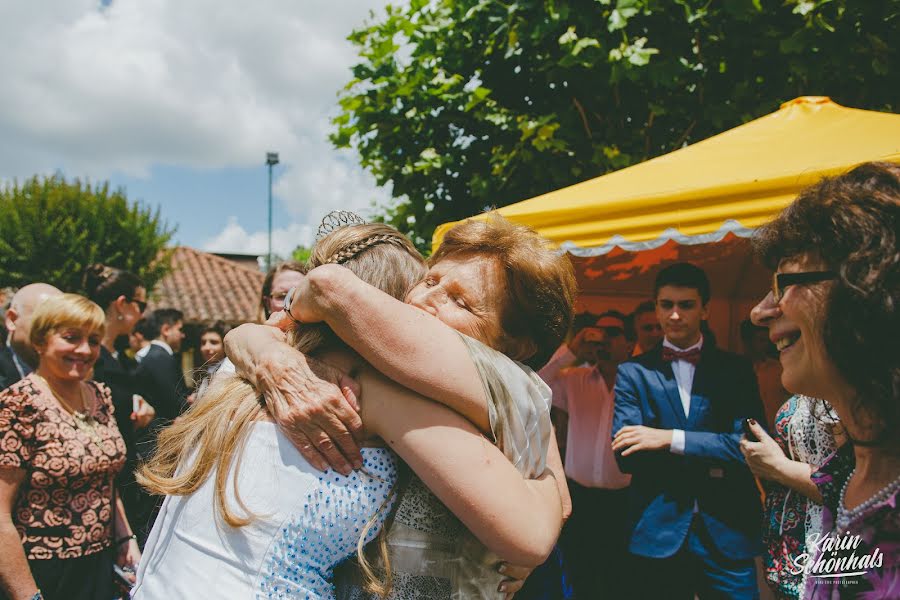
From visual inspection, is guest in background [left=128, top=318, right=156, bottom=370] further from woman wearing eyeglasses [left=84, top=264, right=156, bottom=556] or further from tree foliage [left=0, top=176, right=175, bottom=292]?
tree foliage [left=0, top=176, right=175, bottom=292]

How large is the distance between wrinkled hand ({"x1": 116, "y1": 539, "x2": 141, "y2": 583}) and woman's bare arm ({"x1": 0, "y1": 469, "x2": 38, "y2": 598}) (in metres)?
0.57

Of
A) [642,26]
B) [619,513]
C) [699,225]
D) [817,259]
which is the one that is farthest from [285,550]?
[642,26]

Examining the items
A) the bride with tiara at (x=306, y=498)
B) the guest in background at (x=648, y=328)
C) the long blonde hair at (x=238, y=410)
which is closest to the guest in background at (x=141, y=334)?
the guest in background at (x=648, y=328)

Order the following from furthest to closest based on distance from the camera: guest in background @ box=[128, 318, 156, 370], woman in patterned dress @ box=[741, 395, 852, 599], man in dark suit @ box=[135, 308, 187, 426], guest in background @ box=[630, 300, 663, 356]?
guest in background @ box=[128, 318, 156, 370]
guest in background @ box=[630, 300, 663, 356]
man in dark suit @ box=[135, 308, 187, 426]
woman in patterned dress @ box=[741, 395, 852, 599]

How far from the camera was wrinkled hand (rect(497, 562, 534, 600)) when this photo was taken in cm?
131

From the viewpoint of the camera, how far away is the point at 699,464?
3.05m

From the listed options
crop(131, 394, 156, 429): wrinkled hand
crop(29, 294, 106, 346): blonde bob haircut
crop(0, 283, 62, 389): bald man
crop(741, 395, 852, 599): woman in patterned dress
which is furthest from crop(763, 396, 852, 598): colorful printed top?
crop(0, 283, 62, 389): bald man

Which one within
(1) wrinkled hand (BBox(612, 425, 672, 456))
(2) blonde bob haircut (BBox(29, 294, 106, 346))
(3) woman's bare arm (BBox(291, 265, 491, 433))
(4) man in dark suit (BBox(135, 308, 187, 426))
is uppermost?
(2) blonde bob haircut (BBox(29, 294, 106, 346))

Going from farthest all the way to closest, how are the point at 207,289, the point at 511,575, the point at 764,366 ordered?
the point at 207,289 < the point at 764,366 < the point at 511,575

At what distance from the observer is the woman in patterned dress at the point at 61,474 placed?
253 centimetres

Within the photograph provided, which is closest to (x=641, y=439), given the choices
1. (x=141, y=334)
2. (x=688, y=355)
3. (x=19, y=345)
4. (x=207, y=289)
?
(x=688, y=355)

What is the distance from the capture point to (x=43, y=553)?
8.57 feet

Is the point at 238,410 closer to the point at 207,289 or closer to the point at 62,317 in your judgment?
the point at 62,317

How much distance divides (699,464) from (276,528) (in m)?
2.59
